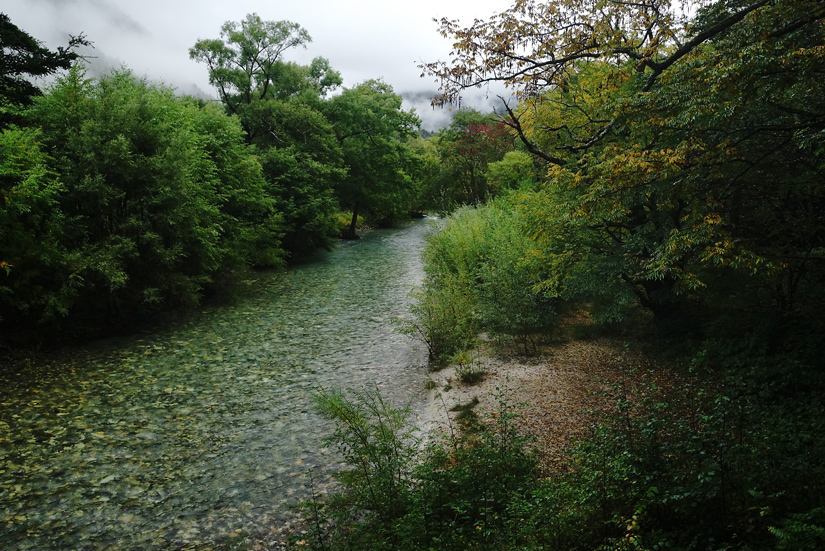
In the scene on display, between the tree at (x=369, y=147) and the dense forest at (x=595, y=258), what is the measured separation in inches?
683

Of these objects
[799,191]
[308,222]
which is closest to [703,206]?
[799,191]

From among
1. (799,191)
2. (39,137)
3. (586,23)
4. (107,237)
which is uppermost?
(39,137)

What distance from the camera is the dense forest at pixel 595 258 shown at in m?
4.21

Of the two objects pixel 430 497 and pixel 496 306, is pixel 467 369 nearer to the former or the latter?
pixel 496 306

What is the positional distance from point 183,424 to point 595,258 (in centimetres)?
849

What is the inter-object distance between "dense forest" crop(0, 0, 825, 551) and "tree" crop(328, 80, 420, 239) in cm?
1734

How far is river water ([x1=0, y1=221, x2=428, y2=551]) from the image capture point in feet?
18.6

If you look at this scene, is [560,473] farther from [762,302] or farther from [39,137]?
[39,137]

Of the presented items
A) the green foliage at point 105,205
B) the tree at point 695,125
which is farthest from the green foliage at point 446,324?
the green foliage at point 105,205

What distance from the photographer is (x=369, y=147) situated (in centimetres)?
3584

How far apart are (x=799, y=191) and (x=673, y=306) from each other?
10.7 feet

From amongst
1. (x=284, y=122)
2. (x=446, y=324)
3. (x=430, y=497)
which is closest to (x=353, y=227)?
(x=284, y=122)

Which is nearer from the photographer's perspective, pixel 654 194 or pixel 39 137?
pixel 654 194

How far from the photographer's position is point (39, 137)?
38.2 feet
